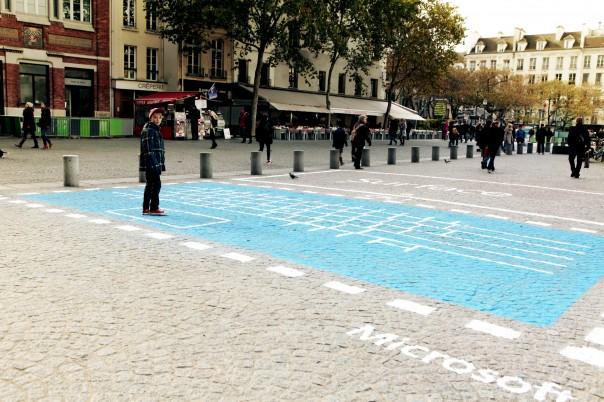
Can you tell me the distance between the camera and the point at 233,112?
39188 millimetres

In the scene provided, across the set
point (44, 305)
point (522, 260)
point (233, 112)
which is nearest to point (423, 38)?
point (233, 112)

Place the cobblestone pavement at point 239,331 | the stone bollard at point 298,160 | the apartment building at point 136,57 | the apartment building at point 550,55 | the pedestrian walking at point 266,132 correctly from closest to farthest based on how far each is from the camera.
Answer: the cobblestone pavement at point 239,331
the stone bollard at point 298,160
the pedestrian walking at point 266,132
the apartment building at point 136,57
the apartment building at point 550,55

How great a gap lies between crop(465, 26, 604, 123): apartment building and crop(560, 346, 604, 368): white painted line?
328ft

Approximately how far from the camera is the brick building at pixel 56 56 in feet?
96.1

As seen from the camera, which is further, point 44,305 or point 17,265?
point 17,265

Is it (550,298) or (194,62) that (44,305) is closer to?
(550,298)

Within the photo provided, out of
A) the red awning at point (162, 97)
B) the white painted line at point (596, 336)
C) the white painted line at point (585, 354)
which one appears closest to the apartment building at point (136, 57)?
the red awning at point (162, 97)

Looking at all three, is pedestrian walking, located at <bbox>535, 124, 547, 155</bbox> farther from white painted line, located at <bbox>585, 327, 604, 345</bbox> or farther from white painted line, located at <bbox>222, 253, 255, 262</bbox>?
white painted line, located at <bbox>585, 327, 604, 345</bbox>

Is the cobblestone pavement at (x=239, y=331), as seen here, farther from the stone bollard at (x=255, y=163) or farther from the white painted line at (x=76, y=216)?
the stone bollard at (x=255, y=163)

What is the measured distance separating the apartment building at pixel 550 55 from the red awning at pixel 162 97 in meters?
76.1

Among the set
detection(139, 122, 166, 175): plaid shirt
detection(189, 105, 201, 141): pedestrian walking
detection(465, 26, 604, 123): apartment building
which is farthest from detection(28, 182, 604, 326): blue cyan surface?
detection(465, 26, 604, 123): apartment building

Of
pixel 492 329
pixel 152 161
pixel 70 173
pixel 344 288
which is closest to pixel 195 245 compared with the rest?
pixel 344 288

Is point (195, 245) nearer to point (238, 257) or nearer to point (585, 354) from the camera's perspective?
point (238, 257)

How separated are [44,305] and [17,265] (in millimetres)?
1457
